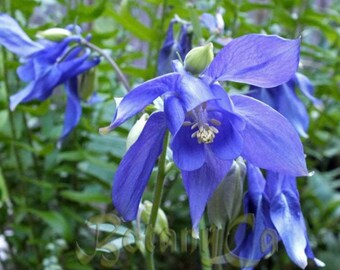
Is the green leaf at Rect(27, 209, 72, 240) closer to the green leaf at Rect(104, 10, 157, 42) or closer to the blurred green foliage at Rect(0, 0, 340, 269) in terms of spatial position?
the blurred green foliage at Rect(0, 0, 340, 269)

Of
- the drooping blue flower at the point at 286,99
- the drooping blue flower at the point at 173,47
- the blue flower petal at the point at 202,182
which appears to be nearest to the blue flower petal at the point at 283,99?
the drooping blue flower at the point at 286,99

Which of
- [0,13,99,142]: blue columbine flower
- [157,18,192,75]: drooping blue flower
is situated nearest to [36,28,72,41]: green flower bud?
[0,13,99,142]: blue columbine flower

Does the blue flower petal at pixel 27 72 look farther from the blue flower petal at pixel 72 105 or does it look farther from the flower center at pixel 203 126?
the flower center at pixel 203 126

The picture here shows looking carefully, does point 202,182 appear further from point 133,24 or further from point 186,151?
point 133,24

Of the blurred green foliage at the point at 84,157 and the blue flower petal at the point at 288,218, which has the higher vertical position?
the blue flower petal at the point at 288,218

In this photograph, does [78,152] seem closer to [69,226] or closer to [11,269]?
[69,226]

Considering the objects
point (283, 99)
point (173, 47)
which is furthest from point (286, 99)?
point (173, 47)
